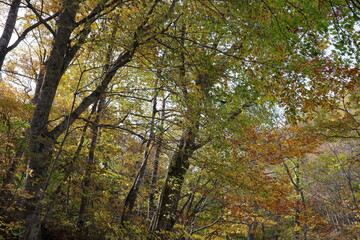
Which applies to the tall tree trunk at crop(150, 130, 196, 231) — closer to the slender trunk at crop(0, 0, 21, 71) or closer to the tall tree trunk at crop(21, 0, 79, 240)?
the tall tree trunk at crop(21, 0, 79, 240)

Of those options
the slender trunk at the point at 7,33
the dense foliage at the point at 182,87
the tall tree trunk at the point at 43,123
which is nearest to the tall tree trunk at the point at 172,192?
the dense foliage at the point at 182,87

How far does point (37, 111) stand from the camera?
4441mm

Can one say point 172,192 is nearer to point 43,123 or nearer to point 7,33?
point 43,123

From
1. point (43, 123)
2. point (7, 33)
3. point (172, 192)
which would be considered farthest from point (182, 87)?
point (7, 33)

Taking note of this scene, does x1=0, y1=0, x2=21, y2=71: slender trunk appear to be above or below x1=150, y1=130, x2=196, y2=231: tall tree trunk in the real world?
above

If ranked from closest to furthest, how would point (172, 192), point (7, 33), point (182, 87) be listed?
point (182, 87), point (7, 33), point (172, 192)

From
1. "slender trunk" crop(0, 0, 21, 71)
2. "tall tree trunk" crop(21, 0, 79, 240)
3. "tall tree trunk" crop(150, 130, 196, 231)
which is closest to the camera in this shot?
"tall tree trunk" crop(21, 0, 79, 240)

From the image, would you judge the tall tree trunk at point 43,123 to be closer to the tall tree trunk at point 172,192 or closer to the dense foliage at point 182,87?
the dense foliage at point 182,87

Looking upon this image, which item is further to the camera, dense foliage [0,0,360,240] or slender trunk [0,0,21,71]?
slender trunk [0,0,21,71]

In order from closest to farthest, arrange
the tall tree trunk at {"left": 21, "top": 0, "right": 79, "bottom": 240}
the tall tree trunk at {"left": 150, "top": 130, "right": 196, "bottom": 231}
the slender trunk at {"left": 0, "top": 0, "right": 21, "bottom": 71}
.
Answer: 1. the tall tree trunk at {"left": 21, "top": 0, "right": 79, "bottom": 240}
2. the slender trunk at {"left": 0, "top": 0, "right": 21, "bottom": 71}
3. the tall tree trunk at {"left": 150, "top": 130, "right": 196, "bottom": 231}

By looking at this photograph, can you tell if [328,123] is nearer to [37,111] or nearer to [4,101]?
[37,111]

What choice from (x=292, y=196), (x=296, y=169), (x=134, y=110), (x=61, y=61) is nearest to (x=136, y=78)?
Answer: (x=134, y=110)

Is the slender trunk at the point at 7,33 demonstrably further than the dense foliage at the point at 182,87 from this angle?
Yes

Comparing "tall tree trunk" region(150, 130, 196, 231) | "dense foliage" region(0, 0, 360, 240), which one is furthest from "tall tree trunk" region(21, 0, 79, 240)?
"tall tree trunk" region(150, 130, 196, 231)
